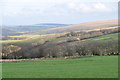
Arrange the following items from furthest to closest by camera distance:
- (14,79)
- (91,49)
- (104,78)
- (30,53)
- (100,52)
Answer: (30,53), (91,49), (100,52), (14,79), (104,78)

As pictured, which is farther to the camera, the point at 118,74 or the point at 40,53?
the point at 40,53

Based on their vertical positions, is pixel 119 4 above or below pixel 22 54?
above

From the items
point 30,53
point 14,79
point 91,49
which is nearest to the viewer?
point 14,79

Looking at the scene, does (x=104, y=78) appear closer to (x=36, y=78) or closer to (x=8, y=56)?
(x=36, y=78)

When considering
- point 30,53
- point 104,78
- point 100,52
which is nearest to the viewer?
point 104,78

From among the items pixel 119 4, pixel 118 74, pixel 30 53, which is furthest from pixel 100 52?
pixel 118 74

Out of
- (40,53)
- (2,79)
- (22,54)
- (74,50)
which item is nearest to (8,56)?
(22,54)

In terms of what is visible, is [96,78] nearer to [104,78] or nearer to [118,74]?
[104,78]

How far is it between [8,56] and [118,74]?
25036 mm

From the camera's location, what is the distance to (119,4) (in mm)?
37781

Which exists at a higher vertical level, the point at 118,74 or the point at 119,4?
the point at 119,4

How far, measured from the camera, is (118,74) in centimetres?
1719

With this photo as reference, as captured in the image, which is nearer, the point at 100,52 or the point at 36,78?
the point at 36,78

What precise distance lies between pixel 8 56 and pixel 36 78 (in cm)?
2313
